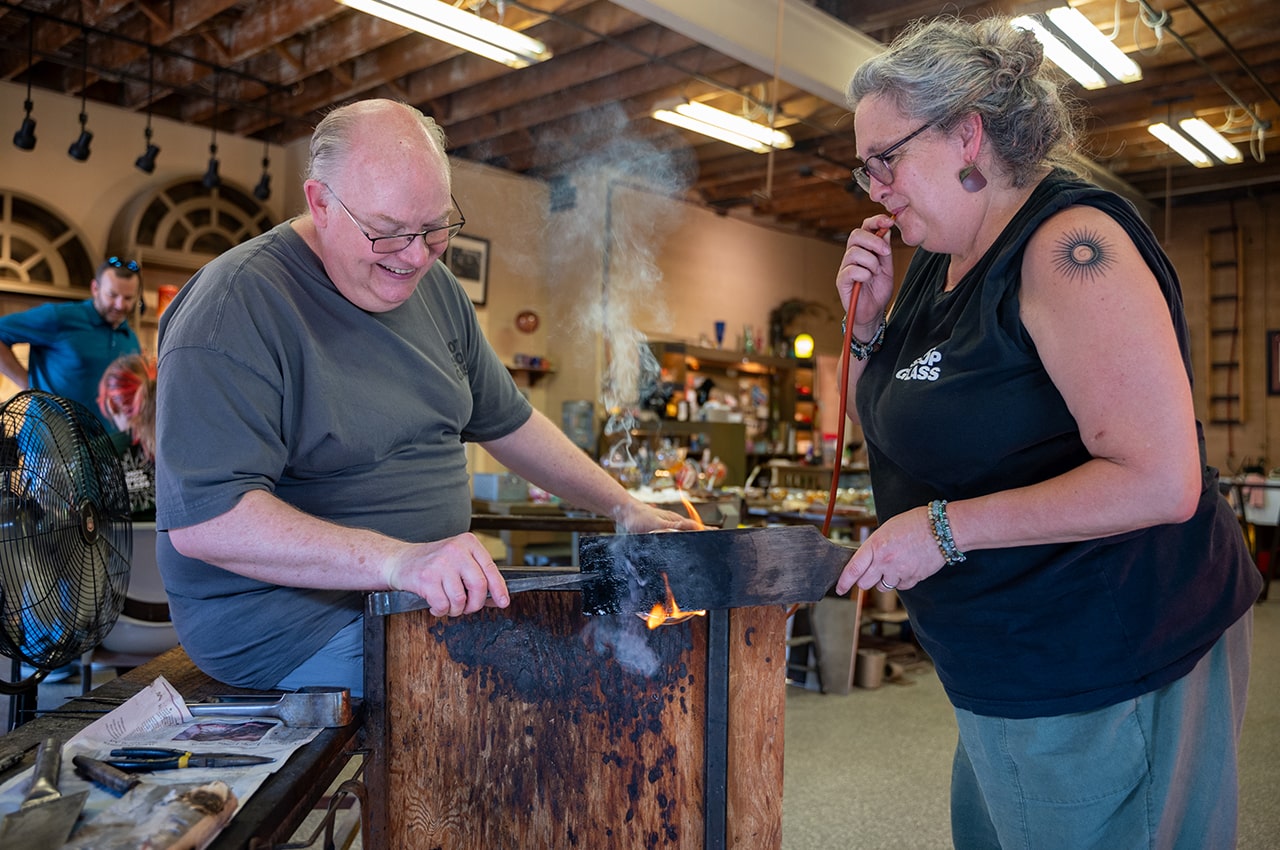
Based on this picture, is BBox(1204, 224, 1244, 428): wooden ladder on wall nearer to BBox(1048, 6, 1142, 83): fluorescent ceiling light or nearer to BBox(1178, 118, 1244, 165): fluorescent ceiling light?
BBox(1178, 118, 1244, 165): fluorescent ceiling light

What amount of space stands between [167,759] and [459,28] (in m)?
4.63

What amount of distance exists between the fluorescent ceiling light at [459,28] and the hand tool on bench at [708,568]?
13.9 feet

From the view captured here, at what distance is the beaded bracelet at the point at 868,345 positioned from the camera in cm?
163

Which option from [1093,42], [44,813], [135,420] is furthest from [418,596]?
[1093,42]

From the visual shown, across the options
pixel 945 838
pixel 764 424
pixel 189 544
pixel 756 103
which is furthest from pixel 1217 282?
pixel 189 544

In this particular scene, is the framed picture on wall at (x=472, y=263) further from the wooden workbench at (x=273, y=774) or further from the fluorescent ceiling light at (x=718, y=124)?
the wooden workbench at (x=273, y=774)

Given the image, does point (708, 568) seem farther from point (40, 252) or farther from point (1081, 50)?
point (40, 252)

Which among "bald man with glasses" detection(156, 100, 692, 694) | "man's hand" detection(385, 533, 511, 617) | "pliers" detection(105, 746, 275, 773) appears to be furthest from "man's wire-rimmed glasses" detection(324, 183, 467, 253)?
"pliers" detection(105, 746, 275, 773)

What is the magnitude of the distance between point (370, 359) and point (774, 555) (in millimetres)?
757

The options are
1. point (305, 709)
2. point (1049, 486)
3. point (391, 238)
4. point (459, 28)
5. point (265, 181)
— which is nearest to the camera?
point (1049, 486)

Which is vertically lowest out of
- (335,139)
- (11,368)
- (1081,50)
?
(11,368)

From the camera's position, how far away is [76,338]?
463 centimetres

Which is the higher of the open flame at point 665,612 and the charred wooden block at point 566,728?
the open flame at point 665,612

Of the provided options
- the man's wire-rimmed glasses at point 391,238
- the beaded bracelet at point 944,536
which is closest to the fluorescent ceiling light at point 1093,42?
the man's wire-rimmed glasses at point 391,238
